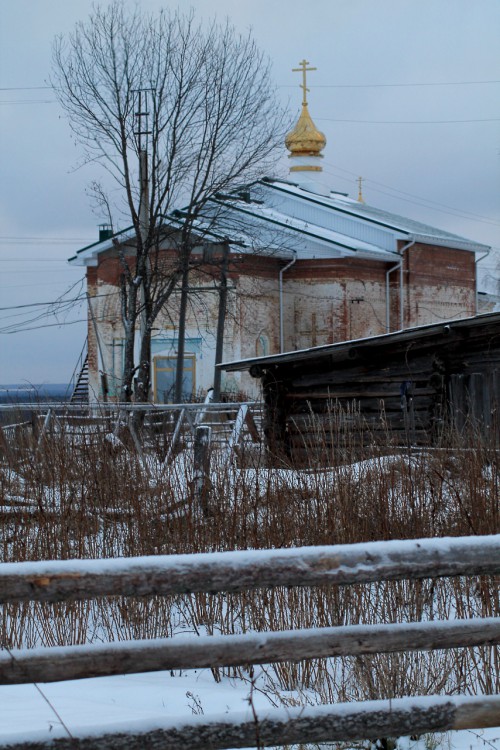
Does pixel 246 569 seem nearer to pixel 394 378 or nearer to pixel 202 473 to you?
pixel 202 473

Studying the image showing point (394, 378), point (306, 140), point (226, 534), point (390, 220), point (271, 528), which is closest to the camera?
point (271, 528)

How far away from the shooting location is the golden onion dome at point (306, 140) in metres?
42.0

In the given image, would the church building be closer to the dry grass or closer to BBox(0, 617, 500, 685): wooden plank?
the dry grass

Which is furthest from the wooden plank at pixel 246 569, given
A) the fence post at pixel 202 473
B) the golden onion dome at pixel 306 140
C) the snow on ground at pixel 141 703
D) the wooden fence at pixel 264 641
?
the golden onion dome at pixel 306 140

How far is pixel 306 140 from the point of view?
1656 inches

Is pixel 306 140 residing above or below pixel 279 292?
above

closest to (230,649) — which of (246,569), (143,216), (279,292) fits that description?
(246,569)

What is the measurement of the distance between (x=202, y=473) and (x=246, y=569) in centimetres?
437

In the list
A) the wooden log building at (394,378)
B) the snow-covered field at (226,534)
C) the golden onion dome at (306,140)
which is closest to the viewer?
the snow-covered field at (226,534)

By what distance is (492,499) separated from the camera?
6.30 meters

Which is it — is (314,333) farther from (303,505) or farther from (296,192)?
(303,505)

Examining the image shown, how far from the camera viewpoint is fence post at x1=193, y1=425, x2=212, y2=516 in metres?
7.09

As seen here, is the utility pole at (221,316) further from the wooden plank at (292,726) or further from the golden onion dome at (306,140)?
the wooden plank at (292,726)

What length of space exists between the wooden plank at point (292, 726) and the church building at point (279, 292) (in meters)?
25.3
